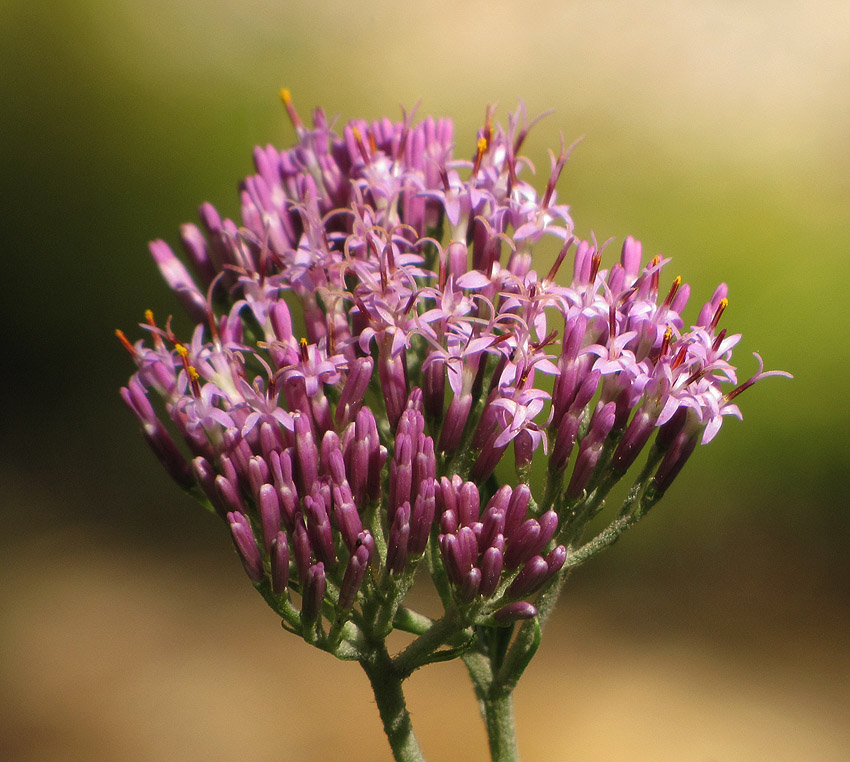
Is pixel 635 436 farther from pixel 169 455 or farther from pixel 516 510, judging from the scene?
pixel 169 455

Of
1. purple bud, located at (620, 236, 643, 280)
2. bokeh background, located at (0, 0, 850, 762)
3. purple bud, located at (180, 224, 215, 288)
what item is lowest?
bokeh background, located at (0, 0, 850, 762)

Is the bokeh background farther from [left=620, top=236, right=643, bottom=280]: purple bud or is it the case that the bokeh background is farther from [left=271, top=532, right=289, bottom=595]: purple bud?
[left=271, top=532, right=289, bottom=595]: purple bud

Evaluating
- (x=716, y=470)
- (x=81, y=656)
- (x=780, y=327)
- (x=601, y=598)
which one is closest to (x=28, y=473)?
(x=81, y=656)

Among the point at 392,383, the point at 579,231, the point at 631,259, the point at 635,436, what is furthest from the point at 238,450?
the point at 579,231

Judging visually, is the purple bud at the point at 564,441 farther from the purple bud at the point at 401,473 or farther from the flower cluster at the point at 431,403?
the purple bud at the point at 401,473

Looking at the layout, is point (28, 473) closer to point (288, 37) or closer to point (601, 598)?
point (288, 37)

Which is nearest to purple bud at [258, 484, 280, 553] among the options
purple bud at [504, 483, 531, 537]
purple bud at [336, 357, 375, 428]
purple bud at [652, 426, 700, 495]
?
purple bud at [336, 357, 375, 428]
